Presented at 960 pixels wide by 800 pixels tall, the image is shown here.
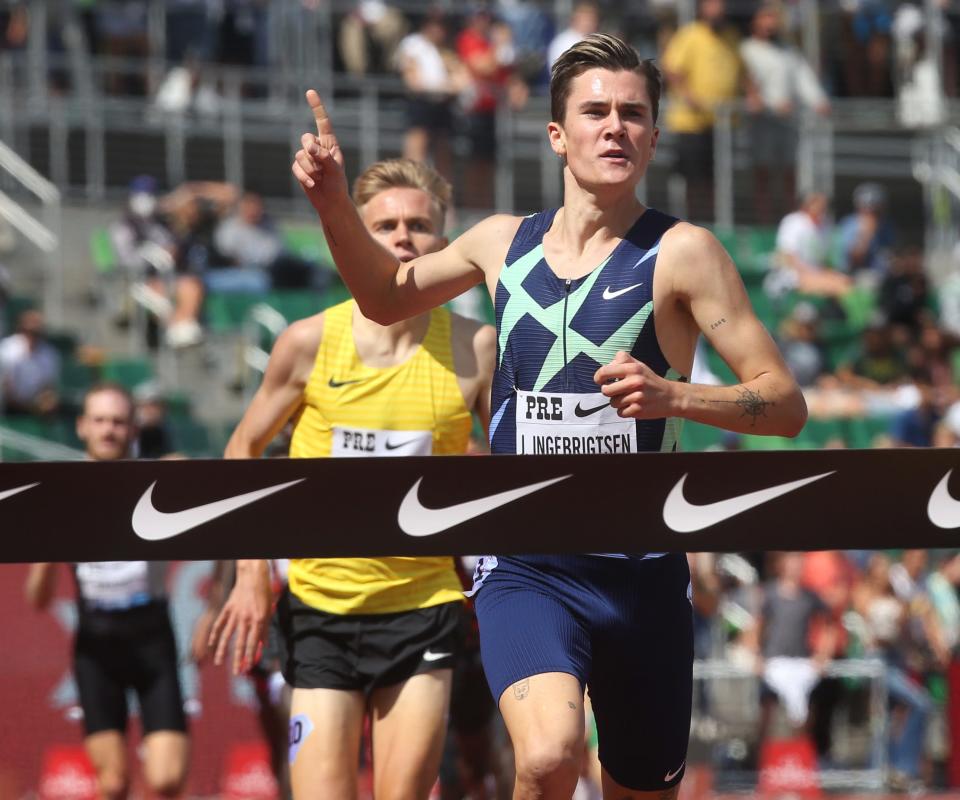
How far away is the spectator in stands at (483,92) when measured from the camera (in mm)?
17953

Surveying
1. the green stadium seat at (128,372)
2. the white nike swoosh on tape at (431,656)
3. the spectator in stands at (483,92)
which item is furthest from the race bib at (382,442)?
the spectator in stands at (483,92)

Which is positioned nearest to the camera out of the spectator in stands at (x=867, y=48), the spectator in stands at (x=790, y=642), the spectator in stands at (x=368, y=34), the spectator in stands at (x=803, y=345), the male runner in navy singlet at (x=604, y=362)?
the male runner in navy singlet at (x=604, y=362)

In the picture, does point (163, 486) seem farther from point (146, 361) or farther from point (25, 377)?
point (146, 361)

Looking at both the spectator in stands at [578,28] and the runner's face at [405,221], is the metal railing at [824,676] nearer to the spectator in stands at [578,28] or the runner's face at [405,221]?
the runner's face at [405,221]

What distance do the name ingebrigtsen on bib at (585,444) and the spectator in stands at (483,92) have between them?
1333 cm

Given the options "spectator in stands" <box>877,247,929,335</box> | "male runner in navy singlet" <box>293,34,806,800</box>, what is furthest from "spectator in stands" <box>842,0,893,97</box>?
"male runner in navy singlet" <box>293,34,806,800</box>

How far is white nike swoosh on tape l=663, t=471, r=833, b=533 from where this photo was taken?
463 centimetres

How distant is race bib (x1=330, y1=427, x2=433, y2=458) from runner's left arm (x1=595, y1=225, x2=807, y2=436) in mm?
1386

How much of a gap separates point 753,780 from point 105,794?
5311mm

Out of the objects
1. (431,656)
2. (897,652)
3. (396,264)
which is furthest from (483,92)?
(396,264)

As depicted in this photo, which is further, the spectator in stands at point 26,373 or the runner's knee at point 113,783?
the spectator in stands at point 26,373

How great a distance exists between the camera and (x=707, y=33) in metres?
18.7

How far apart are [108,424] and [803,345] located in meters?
9.63

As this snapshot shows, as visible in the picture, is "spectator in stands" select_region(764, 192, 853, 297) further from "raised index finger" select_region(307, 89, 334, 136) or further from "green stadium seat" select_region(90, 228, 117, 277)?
"raised index finger" select_region(307, 89, 334, 136)
